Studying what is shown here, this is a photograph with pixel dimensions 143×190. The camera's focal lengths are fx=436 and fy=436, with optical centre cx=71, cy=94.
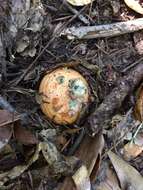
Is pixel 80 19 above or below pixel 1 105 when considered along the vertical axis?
above

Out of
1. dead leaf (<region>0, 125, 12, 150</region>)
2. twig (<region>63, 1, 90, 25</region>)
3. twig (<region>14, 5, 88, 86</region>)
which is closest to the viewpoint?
dead leaf (<region>0, 125, 12, 150</region>)

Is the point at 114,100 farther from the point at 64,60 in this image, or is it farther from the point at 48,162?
the point at 48,162

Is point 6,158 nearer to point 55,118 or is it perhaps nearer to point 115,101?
point 55,118

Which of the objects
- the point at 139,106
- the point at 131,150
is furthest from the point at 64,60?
the point at 131,150

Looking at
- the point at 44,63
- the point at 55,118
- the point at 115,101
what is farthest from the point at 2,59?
the point at 115,101

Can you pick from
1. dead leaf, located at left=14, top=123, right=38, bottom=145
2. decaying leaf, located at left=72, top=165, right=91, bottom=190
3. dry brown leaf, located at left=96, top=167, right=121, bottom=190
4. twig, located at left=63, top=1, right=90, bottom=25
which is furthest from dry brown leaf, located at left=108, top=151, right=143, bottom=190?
twig, located at left=63, top=1, right=90, bottom=25

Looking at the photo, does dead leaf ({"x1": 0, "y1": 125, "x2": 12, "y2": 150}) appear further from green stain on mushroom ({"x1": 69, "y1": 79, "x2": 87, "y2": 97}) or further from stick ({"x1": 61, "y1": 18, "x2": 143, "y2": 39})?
stick ({"x1": 61, "y1": 18, "x2": 143, "y2": 39})

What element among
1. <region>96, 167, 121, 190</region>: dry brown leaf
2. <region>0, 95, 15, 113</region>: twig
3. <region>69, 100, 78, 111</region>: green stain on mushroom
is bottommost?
<region>96, 167, 121, 190</region>: dry brown leaf
